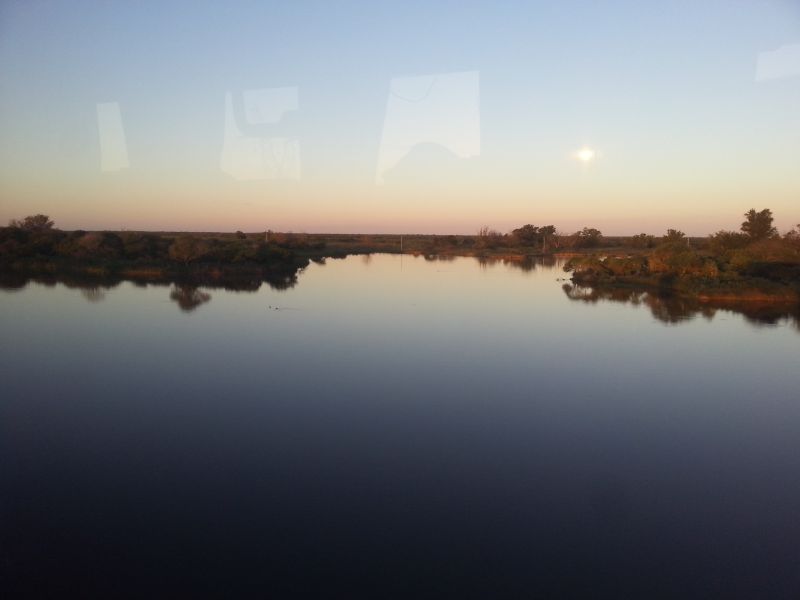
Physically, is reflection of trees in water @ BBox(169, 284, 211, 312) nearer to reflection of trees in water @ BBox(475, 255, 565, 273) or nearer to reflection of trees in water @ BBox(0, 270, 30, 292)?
reflection of trees in water @ BBox(0, 270, 30, 292)

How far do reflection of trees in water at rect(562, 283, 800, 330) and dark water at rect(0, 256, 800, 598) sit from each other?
10.8 ft

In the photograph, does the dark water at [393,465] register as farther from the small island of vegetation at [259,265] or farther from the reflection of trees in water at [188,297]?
the small island of vegetation at [259,265]

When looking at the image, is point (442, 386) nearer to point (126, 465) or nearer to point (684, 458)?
point (684, 458)

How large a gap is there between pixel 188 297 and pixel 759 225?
29.7m

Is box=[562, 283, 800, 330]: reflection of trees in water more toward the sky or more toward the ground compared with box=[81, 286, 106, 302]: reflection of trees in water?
more toward the ground

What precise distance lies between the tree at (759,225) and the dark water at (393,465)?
2347 cm

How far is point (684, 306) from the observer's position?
15594 mm

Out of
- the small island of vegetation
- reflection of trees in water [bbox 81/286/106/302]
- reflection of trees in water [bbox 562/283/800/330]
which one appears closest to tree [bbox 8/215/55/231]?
the small island of vegetation

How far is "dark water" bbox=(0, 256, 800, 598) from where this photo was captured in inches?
137

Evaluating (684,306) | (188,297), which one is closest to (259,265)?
(188,297)

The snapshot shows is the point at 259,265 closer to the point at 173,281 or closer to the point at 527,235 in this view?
the point at 173,281

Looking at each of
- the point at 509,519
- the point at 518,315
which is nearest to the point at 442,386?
the point at 509,519

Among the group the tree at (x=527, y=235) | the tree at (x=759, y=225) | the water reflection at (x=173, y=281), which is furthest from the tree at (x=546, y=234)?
the water reflection at (x=173, y=281)

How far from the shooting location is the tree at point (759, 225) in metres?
30.1
